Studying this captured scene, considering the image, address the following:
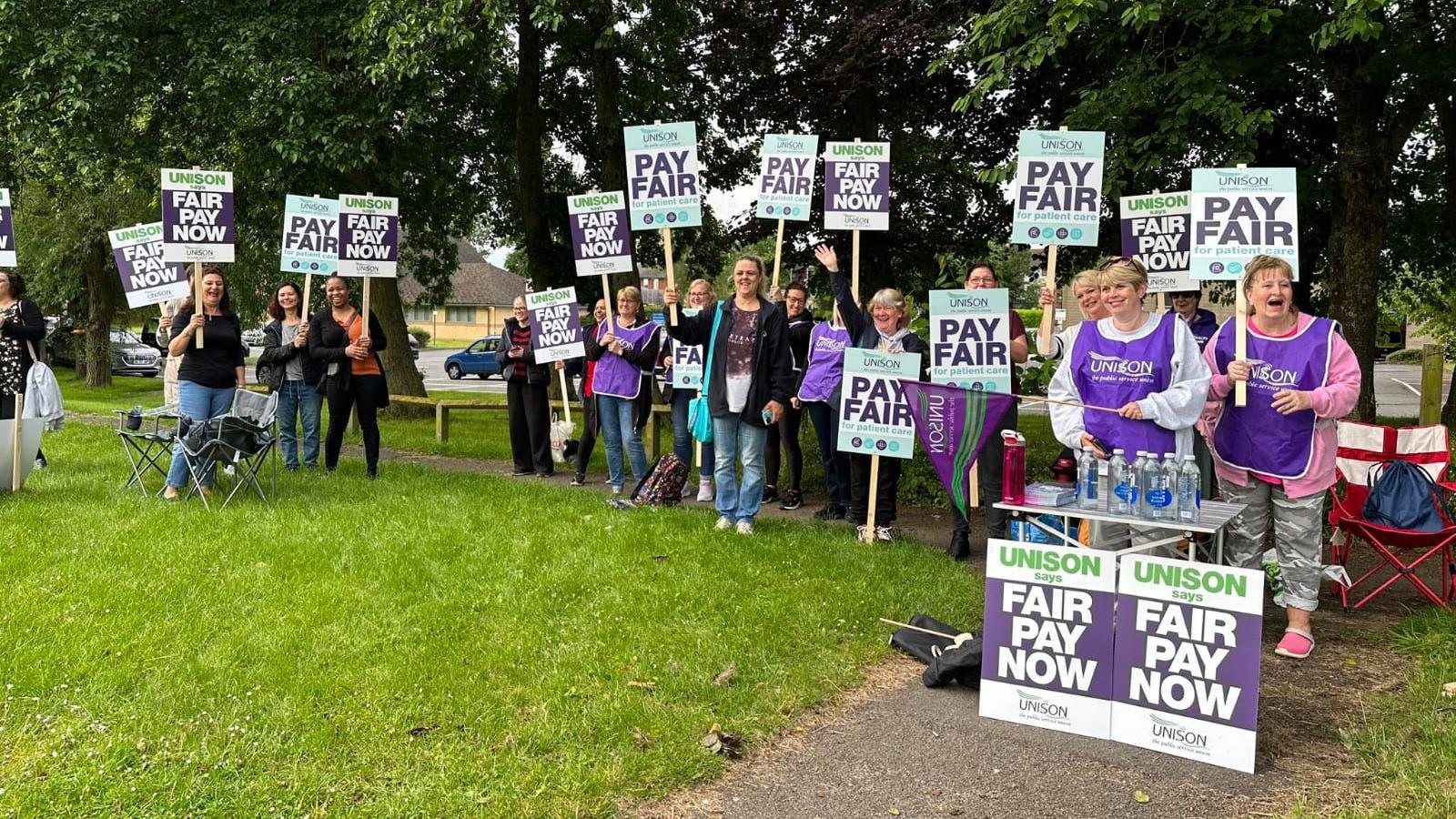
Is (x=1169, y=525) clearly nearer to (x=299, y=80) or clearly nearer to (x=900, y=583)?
(x=900, y=583)

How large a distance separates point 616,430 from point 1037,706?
5.64 m

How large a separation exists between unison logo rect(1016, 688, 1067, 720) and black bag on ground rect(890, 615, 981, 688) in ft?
1.22

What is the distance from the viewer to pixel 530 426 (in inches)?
423

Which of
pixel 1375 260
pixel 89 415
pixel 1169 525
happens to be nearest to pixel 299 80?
pixel 89 415

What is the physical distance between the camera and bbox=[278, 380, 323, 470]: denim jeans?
9.92m

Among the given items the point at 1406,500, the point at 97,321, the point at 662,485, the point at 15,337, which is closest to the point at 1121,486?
the point at 1406,500

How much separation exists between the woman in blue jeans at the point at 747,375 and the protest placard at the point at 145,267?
4.88m

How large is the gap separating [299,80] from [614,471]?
6.84 metres

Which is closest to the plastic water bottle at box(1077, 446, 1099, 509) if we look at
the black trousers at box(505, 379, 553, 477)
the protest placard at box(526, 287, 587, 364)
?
the protest placard at box(526, 287, 587, 364)

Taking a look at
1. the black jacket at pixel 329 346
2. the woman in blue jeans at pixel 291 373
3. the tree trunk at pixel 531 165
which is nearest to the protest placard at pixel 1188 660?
the black jacket at pixel 329 346

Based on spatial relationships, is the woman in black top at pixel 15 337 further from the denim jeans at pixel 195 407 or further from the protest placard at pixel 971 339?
the protest placard at pixel 971 339

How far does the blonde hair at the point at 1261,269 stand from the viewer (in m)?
5.16

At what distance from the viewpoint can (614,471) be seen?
9445 mm

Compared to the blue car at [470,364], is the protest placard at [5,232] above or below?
above
